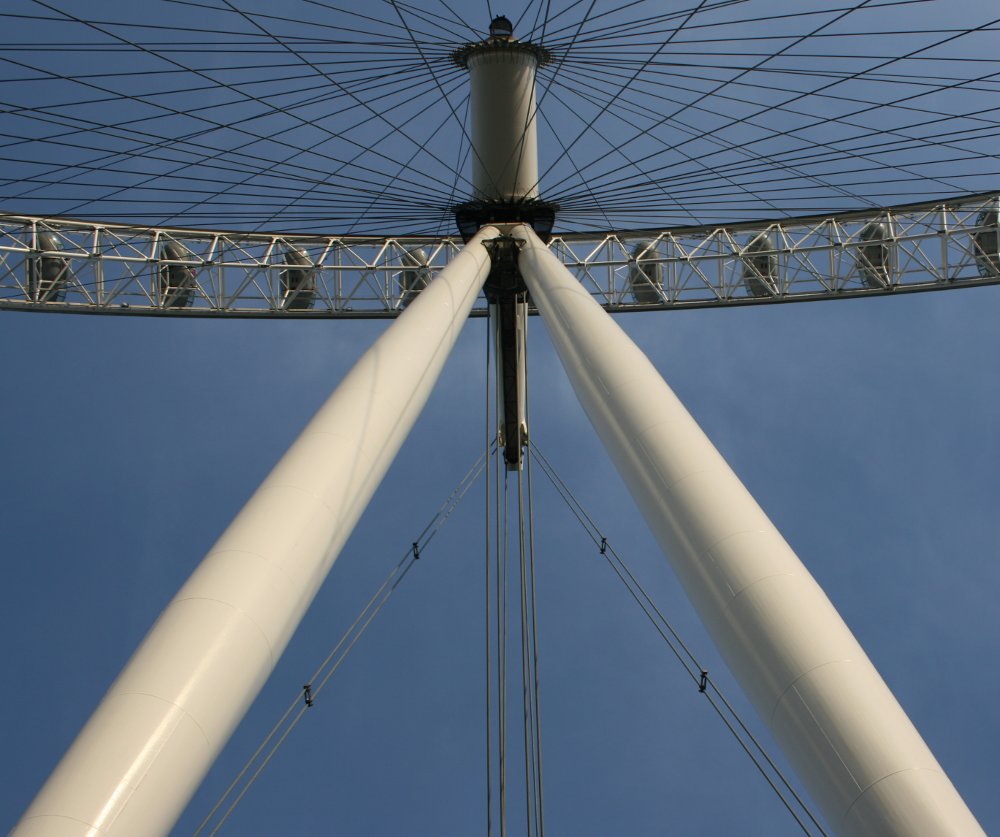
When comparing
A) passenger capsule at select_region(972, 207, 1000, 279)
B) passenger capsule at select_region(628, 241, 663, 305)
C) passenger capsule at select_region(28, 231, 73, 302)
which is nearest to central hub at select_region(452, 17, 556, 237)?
passenger capsule at select_region(628, 241, 663, 305)

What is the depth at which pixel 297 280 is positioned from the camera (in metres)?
31.3

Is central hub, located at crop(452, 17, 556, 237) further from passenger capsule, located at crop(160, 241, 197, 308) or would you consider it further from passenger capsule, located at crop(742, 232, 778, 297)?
passenger capsule, located at crop(160, 241, 197, 308)

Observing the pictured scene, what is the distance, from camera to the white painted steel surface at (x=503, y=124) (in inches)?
941

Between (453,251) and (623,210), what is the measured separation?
8267 mm

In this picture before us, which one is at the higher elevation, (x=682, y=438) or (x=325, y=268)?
(x=325, y=268)

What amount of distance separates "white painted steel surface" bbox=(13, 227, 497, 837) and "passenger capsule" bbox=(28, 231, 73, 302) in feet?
50.4

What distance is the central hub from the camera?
2392 cm

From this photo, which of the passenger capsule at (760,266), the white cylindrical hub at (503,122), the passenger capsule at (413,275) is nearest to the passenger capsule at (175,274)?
the passenger capsule at (413,275)

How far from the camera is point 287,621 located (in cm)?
1262

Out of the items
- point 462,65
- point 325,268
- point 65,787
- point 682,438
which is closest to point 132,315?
point 325,268

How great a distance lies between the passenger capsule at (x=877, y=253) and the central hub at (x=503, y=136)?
9.78 metres

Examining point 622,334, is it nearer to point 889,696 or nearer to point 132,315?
point 889,696

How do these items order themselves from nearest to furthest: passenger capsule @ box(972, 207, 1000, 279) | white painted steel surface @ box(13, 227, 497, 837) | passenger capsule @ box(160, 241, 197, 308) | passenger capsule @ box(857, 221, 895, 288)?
white painted steel surface @ box(13, 227, 497, 837) < passenger capsule @ box(972, 207, 1000, 279) < passenger capsule @ box(857, 221, 895, 288) < passenger capsule @ box(160, 241, 197, 308)

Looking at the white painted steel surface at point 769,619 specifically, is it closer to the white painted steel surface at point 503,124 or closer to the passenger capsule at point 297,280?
the white painted steel surface at point 503,124
